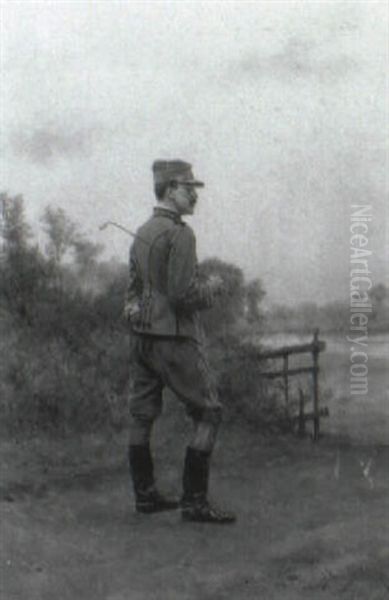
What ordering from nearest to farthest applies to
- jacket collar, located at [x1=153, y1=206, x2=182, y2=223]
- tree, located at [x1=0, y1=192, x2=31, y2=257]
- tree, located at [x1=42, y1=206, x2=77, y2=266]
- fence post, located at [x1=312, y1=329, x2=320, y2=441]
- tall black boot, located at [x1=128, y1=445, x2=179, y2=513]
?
jacket collar, located at [x1=153, y1=206, x2=182, y2=223], tall black boot, located at [x1=128, y1=445, x2=179, y2=513], tree, located at [x1=42, y1=206, x2=77, y2=266], tree, located at [x1=0, y1=192, x2=31, y2=257], fence post, located at [x1=312, y1=329, x2=320, y2=441]

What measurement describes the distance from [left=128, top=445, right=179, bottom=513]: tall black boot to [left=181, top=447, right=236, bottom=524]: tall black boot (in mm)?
131

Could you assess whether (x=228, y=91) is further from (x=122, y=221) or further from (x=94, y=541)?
(x=94, y=541)

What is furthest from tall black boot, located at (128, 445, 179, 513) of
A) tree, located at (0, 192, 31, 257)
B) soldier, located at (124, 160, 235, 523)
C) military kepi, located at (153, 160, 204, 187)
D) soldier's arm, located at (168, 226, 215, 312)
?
tree, located at (0, 192, 31, 257)

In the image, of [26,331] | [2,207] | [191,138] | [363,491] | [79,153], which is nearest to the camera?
[363,491]

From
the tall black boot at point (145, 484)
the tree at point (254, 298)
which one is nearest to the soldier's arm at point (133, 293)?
the tall black boot at point (145, 484)

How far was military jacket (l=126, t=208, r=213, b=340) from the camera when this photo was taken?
160 inches

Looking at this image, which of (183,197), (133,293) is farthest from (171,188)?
(133,293)

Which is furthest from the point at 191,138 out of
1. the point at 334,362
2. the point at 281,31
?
the point at 334,362

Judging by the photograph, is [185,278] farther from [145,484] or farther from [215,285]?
[145,484]

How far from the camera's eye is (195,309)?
4121 mm

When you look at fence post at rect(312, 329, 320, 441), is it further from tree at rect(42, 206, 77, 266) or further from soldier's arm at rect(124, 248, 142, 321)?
soldier's arm at rect(124, 248, 142, 321)

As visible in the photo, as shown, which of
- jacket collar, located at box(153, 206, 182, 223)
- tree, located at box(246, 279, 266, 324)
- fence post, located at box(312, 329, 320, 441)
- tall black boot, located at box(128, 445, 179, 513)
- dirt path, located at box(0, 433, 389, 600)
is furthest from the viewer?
fence post, located at box(312, 329, 320, 441)

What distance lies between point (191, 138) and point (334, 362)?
6.36ft

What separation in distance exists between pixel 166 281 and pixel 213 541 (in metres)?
1.12
